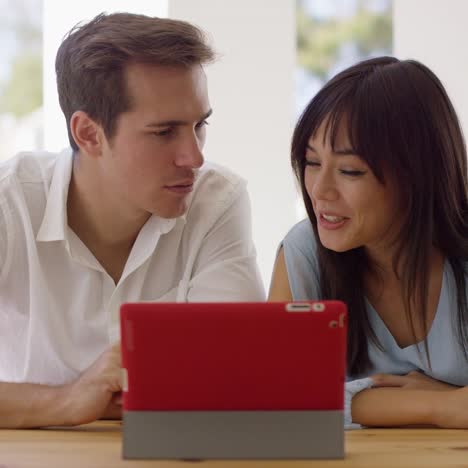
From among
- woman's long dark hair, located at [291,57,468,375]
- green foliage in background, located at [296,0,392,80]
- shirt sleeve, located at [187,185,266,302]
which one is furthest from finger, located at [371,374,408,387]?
green foliage in background, located at [296,0,392,80]

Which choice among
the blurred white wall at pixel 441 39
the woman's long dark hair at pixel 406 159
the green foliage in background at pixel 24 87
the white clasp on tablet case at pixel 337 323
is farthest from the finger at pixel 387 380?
the green foliage in background at pixel 24 87

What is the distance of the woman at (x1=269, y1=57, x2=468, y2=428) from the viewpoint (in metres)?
1.88

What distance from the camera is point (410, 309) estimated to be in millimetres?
2080

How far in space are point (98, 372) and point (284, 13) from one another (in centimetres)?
243

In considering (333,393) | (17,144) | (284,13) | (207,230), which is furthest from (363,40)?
(333,393)

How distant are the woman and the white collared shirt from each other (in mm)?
155

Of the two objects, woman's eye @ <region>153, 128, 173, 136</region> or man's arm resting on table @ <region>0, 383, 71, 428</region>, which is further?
woman's eye @ <region>153, 128, 173, 136</region>

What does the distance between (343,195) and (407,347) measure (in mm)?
393

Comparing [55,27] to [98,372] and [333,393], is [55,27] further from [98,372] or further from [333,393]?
[333,393]

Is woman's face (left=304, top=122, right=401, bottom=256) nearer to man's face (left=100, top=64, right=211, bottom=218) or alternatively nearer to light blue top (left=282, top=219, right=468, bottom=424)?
light blue top (left=282, top=219, right=468, bottom=424)

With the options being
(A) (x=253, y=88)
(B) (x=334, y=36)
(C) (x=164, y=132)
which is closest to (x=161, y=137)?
(C) (x=164, y=132)

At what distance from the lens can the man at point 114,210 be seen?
207 cm

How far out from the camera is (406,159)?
191 centimetres

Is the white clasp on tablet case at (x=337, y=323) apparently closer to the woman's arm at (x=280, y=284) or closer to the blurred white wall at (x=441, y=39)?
the woman's arm at (x=280, y=284)
